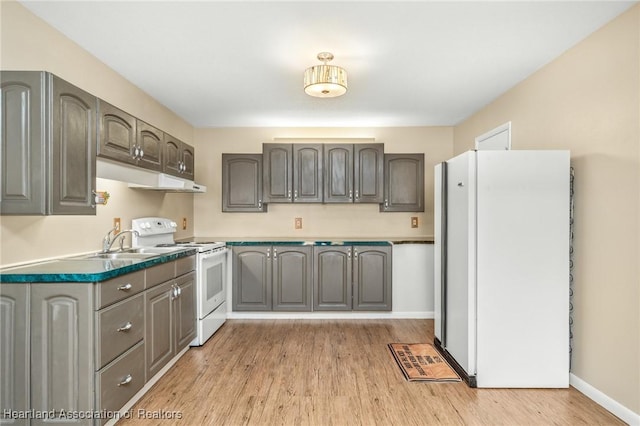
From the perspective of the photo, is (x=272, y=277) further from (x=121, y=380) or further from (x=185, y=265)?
(x=121, y=380)

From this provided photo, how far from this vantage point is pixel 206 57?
2.63 metres

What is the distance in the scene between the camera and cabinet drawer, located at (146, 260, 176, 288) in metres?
2.37

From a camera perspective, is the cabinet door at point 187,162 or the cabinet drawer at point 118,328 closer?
the cabinet drawer at point 118,328

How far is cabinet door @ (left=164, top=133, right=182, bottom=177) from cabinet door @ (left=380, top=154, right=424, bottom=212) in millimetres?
2435

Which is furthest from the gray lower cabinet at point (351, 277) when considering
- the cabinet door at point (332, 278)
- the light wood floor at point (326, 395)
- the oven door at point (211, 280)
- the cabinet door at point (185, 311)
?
the cabinet door at point (185, 311)

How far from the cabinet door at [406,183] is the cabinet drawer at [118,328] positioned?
10.2ft

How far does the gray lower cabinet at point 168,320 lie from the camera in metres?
2.37

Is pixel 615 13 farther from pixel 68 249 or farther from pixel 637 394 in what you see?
pixel 68 249

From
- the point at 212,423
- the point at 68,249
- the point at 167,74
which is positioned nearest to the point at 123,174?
the point at 68,249

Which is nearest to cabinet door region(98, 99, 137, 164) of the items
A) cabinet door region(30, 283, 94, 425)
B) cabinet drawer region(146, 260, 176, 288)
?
cabinet drawer region(146, 260, 176, 288)

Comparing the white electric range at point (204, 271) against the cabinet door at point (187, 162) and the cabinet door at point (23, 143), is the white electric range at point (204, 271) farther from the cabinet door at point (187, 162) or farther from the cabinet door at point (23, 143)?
the cabinet door at point (23, 143)

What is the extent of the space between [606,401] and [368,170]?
3009 mm

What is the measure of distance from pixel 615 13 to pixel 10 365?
3868 millimetres

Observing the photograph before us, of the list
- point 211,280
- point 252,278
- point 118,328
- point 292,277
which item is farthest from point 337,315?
point 118,328
